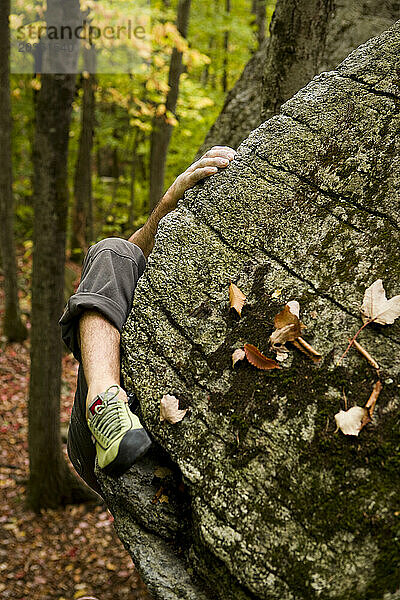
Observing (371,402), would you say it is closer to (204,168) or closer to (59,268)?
(204,168)

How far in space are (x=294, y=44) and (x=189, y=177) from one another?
2.18 meters

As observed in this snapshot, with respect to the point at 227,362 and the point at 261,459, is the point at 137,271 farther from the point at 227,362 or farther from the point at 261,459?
the point at 261,459

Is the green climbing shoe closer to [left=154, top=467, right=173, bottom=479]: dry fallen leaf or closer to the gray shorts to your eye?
[left=154, top=467, right=173, bottom=479]: dry fallen leaf

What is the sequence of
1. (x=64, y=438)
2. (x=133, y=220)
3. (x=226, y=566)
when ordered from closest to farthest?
1. (x=226, y=566)
2. (x=64, y=438)
3. (x=133, y=220)

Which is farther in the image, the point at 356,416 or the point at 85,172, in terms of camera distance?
the point at 85,172

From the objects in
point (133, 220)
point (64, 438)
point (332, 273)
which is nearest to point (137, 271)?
point (332, 273)

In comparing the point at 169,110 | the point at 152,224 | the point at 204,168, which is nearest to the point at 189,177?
the point at 204,168

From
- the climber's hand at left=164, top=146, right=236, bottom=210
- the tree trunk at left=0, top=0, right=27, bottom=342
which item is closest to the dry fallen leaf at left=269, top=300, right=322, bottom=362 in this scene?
the climber's hand at left=164, top=146, right=236, bottom=210

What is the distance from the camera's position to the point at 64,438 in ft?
26.0

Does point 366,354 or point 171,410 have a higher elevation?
point 366,354

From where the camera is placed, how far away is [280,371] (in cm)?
212

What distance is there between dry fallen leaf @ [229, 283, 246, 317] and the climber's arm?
750 mm

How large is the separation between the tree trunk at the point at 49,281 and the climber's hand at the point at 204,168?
3.26 meters

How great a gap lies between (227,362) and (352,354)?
521mm
